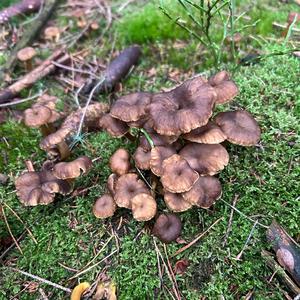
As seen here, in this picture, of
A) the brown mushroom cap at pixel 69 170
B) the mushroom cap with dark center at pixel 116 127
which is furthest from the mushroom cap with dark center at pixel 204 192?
the brown mushroom cap at pixel 69 170

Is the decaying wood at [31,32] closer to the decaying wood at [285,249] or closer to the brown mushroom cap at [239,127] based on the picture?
the brown mushroom cap at [239,127]

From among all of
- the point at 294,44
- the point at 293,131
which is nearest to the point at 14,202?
the point at 293,131

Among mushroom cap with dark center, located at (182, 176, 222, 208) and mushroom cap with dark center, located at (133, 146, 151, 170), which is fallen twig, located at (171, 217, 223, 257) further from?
mushroom cap with dark center, located at (133, 146, 151, 170)

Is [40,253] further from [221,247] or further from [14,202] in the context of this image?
[221,247]

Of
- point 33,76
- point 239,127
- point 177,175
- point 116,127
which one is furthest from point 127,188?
point 33,76

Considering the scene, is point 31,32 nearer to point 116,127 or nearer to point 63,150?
point 63,150

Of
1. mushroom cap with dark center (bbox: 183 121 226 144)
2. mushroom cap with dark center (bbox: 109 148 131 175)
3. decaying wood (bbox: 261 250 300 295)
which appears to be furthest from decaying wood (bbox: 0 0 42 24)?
decaying wood (bbox: 261 250 300 295)
